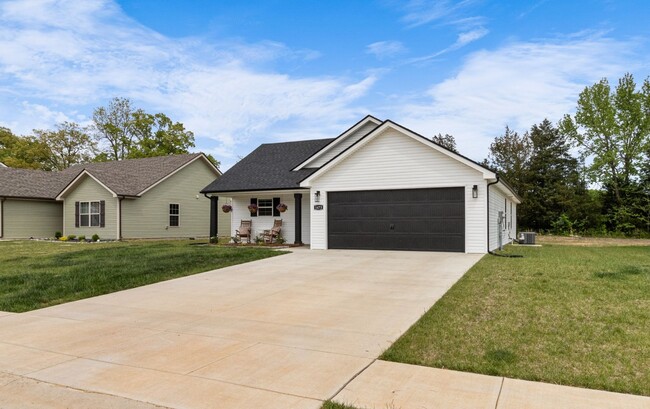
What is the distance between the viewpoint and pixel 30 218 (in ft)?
82.6

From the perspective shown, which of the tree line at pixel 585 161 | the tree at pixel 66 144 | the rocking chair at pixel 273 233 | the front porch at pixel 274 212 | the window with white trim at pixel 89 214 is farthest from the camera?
the tree at pixel 66 144

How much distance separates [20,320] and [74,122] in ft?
153

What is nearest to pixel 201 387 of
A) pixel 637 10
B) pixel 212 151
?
pixel 637 10

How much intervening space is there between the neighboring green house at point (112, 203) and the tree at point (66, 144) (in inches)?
817

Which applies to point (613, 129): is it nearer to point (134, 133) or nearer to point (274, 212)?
point (274, 212)

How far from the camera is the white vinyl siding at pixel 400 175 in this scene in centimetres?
1447

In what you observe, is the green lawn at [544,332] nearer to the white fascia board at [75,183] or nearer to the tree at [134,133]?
the white fascia board at [75,183]

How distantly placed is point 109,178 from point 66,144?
93.2ft

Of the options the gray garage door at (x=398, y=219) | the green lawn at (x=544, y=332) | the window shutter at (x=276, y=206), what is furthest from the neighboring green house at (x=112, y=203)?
the green lawn at (x=544, y=332)

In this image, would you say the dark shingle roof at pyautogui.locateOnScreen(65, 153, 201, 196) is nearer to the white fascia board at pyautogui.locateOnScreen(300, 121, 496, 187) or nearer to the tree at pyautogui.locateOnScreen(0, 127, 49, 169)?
the white fascia board at pyautogui.locateOnScreen(300, 121, 496, 187)

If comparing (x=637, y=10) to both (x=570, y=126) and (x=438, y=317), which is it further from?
(x=570, y=126)

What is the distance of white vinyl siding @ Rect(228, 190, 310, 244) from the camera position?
62.7 feet

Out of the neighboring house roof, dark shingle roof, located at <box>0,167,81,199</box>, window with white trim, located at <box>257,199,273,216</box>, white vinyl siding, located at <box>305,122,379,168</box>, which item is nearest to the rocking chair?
window with white trim, located at <box>257,199,273,216</box>

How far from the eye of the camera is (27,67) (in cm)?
2116
